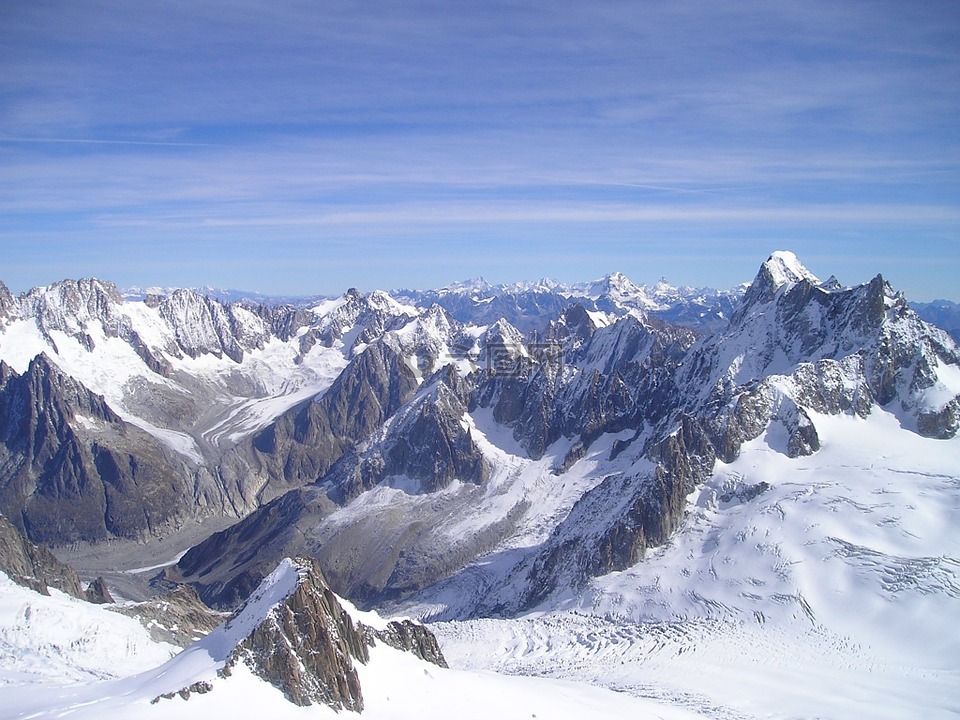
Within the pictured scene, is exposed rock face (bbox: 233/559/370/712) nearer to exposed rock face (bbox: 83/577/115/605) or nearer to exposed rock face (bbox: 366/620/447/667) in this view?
exposed rock face (bbox: 366/620/447/667)

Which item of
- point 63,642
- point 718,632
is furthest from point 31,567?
point 718,632

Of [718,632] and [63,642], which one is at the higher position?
[63,642]

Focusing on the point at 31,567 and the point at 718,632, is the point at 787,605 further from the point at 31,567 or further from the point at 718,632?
the point at 31,567

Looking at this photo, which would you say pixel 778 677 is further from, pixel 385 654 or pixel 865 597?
pixel 385 654

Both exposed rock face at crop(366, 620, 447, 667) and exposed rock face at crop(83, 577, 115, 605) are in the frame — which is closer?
exposed rock face at crop(366, 620, 447, 667)

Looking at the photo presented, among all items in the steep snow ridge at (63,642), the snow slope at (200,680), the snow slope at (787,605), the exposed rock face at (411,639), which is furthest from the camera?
the snow slope at (787,605)

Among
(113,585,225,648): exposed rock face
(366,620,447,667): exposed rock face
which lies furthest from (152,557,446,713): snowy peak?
(113,585,225,648): exposed rock face

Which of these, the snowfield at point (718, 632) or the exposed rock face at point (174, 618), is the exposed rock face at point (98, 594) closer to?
the exposed rock face at point (174, 618)

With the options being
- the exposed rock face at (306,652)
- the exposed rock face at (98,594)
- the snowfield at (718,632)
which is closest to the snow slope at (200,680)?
the snowfield at (718,632)

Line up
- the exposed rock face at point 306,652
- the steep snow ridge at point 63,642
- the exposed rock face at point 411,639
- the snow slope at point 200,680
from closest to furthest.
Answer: the snow slope at point 200,680 < the exposed rock face at point 306,652 < the steep snow ridge at point 63,642 < the exposed rock face at point 411,639

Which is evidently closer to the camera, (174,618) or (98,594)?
(174,618)

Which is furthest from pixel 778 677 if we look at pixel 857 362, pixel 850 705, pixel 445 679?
pixel 857 362
